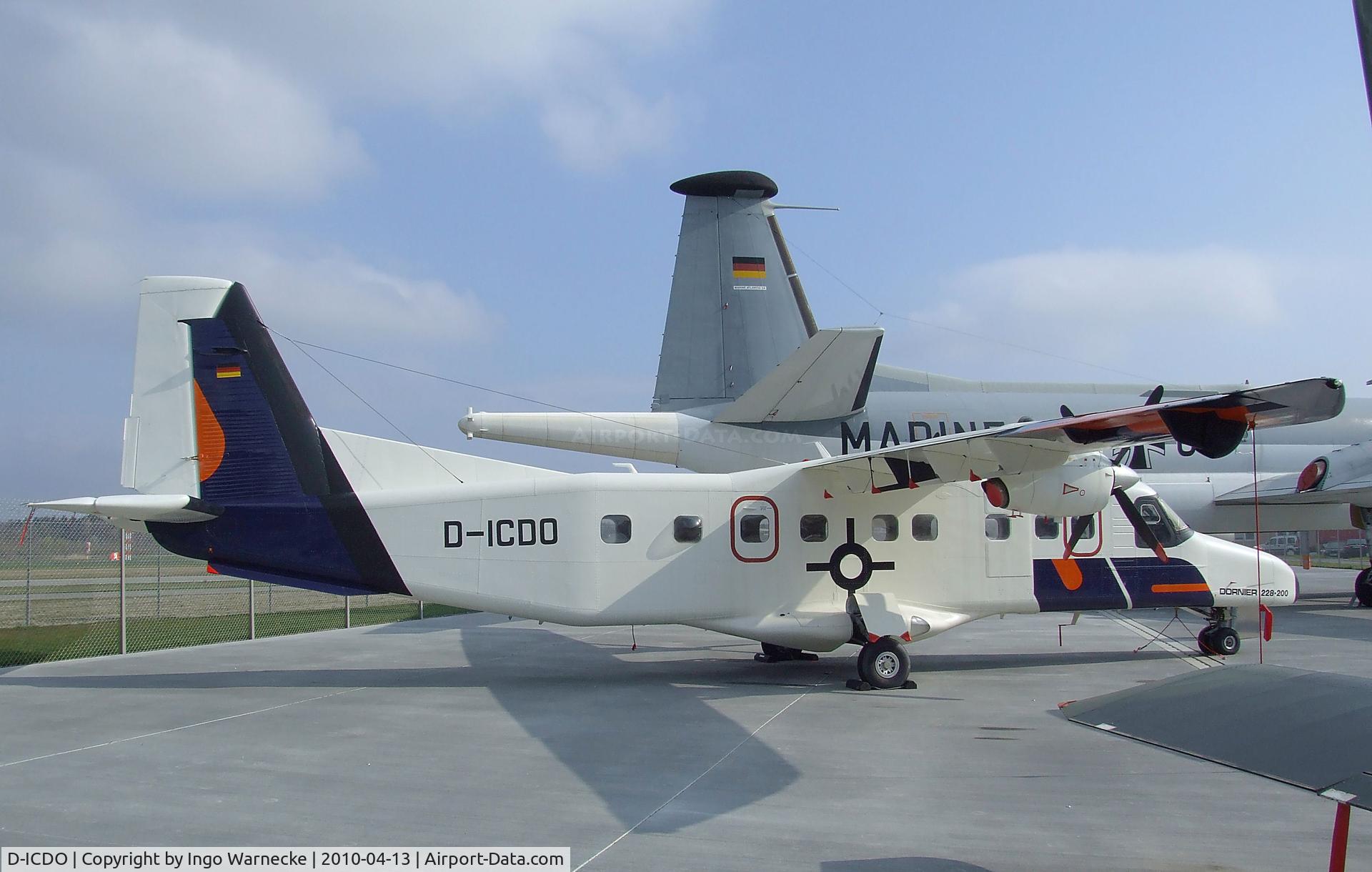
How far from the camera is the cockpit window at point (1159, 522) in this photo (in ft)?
38.2

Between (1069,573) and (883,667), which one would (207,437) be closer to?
(883,667)

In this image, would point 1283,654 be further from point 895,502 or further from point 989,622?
point 989,622

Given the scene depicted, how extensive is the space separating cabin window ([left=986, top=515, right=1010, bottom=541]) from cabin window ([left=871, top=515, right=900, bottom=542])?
1.20m

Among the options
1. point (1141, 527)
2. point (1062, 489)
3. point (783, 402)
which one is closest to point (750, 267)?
point (783, 402)

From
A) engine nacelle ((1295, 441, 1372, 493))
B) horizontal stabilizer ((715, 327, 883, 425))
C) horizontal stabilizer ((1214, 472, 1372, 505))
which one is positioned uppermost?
horizontal stabilizer ((715, 327, 883, 425))

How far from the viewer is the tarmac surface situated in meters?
5.12

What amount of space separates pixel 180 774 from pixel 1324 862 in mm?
7140

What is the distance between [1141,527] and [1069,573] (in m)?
1.11

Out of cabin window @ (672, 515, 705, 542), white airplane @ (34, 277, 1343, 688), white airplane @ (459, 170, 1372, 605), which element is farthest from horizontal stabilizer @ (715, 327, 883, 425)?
cabin window @ (672, 515, 705, 542)

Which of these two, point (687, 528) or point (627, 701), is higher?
point (687, 528)

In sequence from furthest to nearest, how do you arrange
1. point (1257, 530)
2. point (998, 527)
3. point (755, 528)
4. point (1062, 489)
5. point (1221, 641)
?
point (1221, 641) → point (998, 527) → point (755, 528) → point (1062, 489) → point (1257, 530)

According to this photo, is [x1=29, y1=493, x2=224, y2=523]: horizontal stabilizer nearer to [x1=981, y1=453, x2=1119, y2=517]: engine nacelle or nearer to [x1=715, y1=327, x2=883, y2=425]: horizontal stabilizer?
[x1=715, y1=327, x2=883, y2=425]: horizontal stabilizer

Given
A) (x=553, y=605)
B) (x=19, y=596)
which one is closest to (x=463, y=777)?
(x=553, y=605)

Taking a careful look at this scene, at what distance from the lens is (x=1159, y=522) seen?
11680 mm
